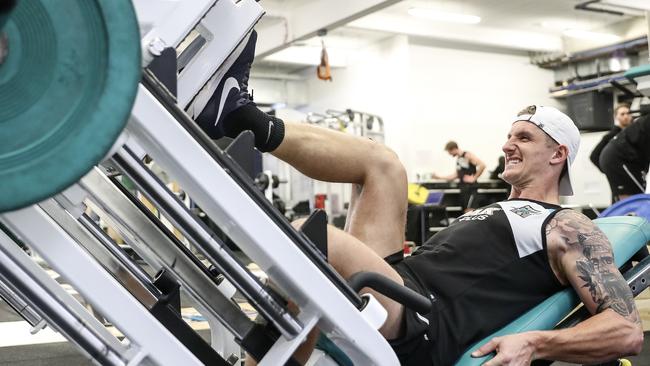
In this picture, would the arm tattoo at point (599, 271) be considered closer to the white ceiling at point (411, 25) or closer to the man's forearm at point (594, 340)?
the man's forearm at point (594, 340)

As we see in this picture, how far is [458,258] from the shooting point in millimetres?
1769

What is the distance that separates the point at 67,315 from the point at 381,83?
10.4m

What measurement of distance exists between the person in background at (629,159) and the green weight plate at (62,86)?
4.59m

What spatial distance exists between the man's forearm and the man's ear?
491mm

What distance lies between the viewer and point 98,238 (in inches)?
62.8

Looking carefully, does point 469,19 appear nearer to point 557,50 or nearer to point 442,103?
point 442,103

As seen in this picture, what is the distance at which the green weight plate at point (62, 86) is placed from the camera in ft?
2.90

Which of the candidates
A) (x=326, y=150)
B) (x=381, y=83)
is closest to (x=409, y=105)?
(x=381, y=83)

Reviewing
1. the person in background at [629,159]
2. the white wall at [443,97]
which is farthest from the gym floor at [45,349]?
the white wall at [443,97]

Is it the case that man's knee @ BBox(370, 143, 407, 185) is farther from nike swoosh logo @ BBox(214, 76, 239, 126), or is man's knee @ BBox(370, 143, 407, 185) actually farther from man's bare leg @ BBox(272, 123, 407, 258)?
nike swoosh logo @ BBox(214, 76, 239, 126)

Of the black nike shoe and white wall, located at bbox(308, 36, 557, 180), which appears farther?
white wall, located at bbox(308, 36, 557, 180)

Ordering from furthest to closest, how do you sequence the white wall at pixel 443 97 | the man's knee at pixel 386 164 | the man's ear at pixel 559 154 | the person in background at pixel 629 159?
1. the white wall at pixel 443 97
2. the person in background at pixel 629 159
3. the man's ear at pixel 559 154
4. the man's knee at pixel 386 164

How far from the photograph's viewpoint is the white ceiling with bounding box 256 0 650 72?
915 centimetres

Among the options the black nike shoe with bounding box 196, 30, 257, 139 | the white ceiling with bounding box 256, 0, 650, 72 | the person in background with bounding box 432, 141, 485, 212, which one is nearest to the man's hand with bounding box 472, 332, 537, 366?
the black nike shoe with bounding box 196, 30, 257, 139
